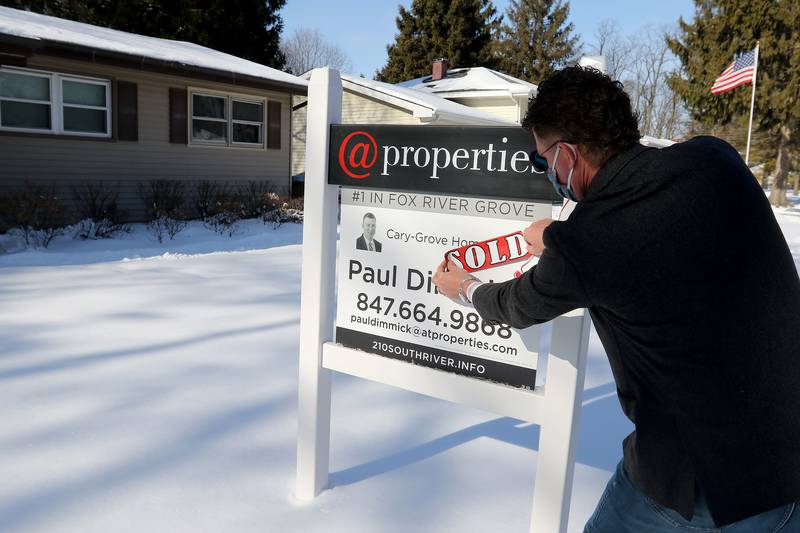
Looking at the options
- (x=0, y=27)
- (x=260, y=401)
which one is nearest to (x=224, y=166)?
(x=0, y=27)

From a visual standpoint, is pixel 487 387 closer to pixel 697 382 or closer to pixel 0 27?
pixel 697 382

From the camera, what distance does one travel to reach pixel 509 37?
143ft

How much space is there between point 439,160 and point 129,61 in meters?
11.0

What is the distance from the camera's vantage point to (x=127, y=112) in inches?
481

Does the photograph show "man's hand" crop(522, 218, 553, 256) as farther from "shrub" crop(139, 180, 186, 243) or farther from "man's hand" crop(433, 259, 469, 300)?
"shrub" crop(139, 180, 186, 243)

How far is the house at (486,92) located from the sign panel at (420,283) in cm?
2175

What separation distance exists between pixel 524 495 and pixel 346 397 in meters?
1.42

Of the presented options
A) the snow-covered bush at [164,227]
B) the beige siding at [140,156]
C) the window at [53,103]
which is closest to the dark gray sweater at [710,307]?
the snow-covered bush at [164,227]

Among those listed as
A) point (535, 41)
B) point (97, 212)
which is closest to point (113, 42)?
point (97, 212)

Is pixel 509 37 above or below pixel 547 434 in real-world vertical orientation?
above

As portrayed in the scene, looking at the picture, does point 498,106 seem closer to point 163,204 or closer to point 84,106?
point 163,204

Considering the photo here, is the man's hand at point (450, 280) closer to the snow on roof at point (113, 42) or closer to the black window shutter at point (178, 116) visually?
the snow on roof at point (113, 42)

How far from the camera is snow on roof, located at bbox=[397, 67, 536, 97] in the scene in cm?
2381

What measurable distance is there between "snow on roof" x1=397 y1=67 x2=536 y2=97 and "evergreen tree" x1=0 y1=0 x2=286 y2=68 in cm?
654
